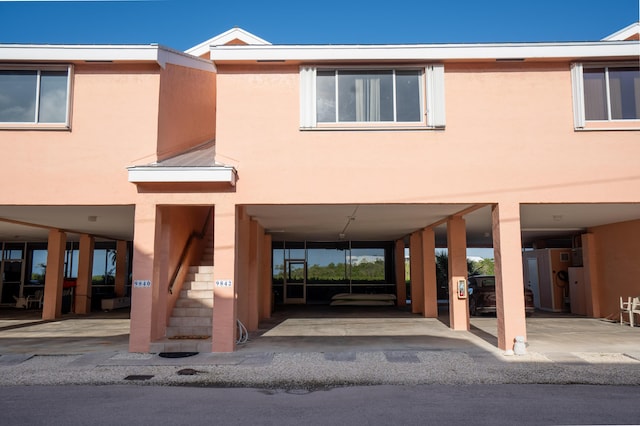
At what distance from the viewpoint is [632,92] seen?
963 centimetres

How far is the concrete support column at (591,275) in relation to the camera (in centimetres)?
1520

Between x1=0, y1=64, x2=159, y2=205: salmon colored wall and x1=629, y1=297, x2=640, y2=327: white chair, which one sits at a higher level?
x1=0, y1=64, x2=159, y2=205: salmon colored wall

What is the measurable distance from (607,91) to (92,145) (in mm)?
9969

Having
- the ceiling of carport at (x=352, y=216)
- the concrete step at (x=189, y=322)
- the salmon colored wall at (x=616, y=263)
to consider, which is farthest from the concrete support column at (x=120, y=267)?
the salmon colored wall at (x=616, y=263)

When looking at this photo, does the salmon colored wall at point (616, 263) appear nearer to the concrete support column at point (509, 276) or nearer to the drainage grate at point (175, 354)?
the concrete support column at point (509, 276)

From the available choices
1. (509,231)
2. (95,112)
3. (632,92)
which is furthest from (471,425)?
(95,112)

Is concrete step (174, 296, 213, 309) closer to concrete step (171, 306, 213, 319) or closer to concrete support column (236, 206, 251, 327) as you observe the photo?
concrete step (171, 306, 213, 319)

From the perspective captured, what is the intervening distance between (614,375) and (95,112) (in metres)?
10.1

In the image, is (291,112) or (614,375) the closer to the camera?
(614,375)

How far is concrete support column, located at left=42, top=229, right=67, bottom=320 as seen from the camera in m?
16.3

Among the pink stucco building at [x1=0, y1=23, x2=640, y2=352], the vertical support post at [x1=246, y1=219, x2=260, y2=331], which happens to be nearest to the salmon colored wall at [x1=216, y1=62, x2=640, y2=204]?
the pink stucco building at [x1=0, y1=23, x2=640, y2=352]

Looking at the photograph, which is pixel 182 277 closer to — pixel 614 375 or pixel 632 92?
pixel 614 375

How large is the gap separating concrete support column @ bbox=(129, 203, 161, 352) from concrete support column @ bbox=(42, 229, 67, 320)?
856 cm

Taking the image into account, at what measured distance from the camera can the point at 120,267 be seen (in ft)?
67.8
